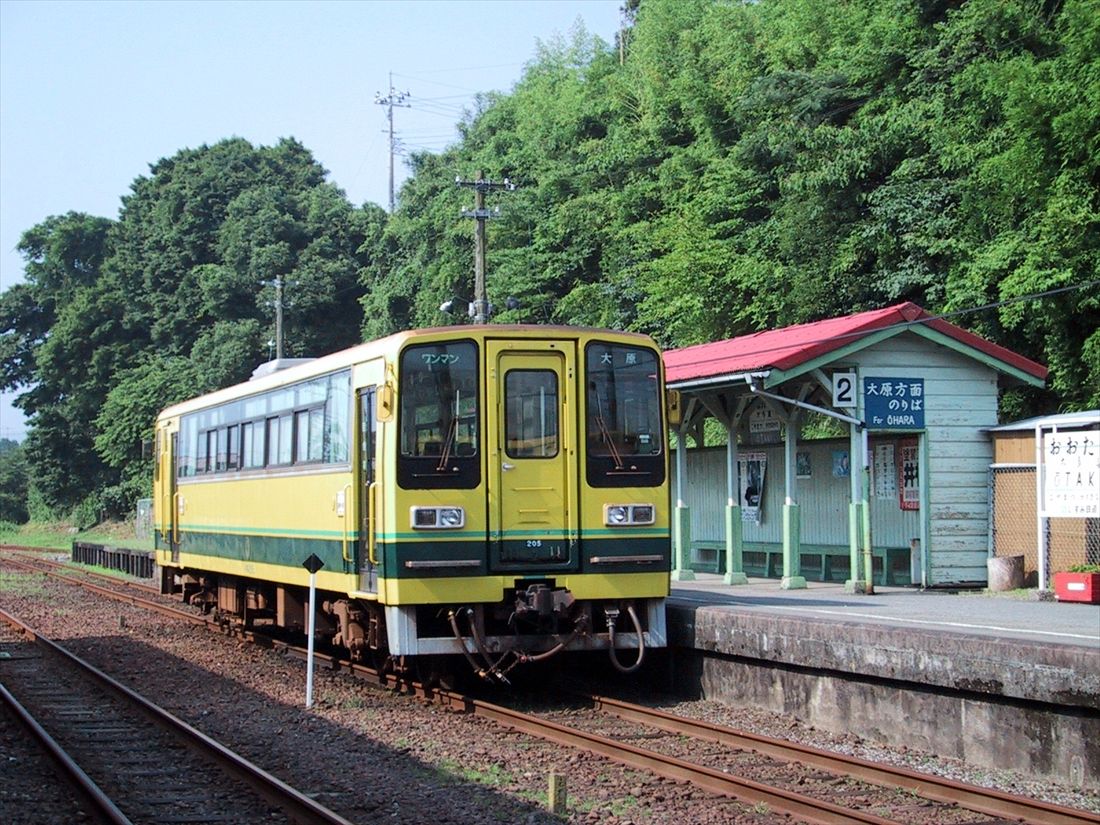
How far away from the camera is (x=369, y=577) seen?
40.0 feet

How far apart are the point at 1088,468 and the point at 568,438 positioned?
6.53m

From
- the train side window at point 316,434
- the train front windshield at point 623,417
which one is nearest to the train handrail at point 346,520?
the train side window at point 316,434

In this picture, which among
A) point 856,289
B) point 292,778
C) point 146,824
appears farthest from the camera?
point 856,289

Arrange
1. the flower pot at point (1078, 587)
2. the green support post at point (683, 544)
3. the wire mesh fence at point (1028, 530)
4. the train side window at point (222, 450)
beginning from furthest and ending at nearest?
the green support post at point (683, 544), the train side window at point (222, 450), the wire mesh fence at point (1028, 530), the flower pot at point (1078, 587)

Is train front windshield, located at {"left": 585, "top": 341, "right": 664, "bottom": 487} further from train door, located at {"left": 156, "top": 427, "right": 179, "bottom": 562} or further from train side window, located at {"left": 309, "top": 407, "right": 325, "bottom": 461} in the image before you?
train door, located at {"left": 156, "top": 427, "right": 179, "bottom": 562}

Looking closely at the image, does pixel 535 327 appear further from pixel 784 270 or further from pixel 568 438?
pixel 784 270

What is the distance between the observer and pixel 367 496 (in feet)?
40.0

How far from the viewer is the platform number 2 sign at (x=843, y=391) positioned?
16.5 m

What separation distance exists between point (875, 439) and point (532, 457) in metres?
7.49

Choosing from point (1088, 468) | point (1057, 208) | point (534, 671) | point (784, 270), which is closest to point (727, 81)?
point (784, 270)

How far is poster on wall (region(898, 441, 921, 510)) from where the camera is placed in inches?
678

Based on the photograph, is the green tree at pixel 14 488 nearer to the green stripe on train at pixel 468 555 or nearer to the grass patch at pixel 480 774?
the green stripe on train at pixel 468 555

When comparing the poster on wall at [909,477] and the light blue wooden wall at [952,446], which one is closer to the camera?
the light blue wooden wall at [952,446]

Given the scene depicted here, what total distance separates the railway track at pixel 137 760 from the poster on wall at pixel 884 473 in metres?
9.67
